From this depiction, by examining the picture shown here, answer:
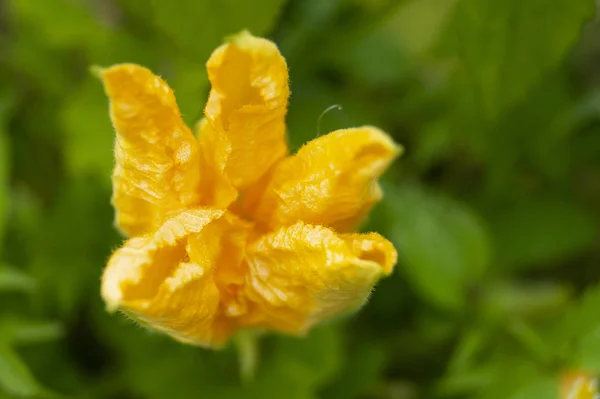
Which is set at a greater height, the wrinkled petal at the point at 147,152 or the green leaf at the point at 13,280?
the green leaf at the point at 13,280

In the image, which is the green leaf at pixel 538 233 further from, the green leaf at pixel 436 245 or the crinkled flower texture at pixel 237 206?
the crinkled flower texture at pixel 237 206

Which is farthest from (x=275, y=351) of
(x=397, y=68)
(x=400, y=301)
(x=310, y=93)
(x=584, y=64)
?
(x=584, y=64)

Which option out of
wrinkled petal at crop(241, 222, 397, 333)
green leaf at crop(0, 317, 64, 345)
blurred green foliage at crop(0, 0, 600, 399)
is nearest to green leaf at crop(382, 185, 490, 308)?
blurred green foliage at crop(0, 0, 600, 399)

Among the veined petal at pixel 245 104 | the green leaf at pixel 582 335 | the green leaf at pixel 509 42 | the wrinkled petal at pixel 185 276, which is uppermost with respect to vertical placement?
→ the green leaf at pixel 509 42

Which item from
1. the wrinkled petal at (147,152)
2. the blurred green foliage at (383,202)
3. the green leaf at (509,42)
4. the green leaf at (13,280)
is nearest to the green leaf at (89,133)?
the blurred green foliage at (383,202)

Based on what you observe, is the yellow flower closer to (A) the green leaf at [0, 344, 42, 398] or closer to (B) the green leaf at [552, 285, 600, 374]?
(B) the green leaf at [552, 285, 600, 374]

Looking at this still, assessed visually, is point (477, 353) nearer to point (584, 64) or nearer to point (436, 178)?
point (436, 178)

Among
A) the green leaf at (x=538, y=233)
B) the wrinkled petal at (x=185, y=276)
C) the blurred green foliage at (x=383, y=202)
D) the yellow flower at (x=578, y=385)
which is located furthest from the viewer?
the green leaf at (x=538, y=233)
